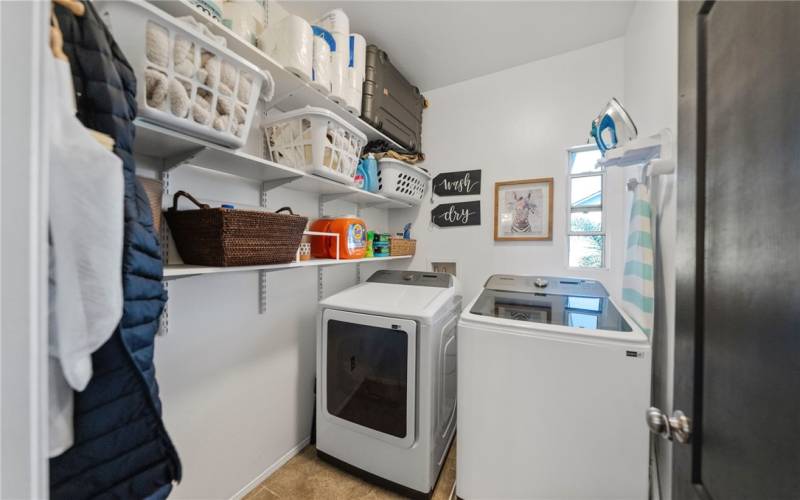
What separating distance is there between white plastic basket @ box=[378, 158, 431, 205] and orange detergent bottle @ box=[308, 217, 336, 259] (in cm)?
48

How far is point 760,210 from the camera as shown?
1.35 feet

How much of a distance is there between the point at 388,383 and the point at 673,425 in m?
1.15

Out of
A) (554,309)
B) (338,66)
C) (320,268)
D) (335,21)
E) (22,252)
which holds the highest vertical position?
(335,21)

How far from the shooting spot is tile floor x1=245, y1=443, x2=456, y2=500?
146 cm

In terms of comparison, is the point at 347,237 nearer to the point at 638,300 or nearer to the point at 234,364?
the point at 234,364

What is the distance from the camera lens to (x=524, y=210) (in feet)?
6.64

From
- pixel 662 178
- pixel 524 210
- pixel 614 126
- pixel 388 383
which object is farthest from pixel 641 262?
pixel 388 383

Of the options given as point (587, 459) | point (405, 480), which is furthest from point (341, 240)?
point (587, 459)

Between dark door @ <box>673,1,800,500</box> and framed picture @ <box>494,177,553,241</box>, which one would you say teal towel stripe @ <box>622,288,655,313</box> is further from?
framed picture @ <box>494,177,553,241</box>

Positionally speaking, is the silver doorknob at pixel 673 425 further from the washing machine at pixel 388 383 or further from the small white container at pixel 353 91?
the small white container at pixel 353 91

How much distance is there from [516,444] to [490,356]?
361 mm

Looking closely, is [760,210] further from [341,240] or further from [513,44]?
[513,44]

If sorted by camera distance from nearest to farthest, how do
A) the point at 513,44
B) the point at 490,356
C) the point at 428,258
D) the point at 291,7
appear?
the point at 490,356 → the point at 291,7 → the point at 513,44 → the point at 428,258

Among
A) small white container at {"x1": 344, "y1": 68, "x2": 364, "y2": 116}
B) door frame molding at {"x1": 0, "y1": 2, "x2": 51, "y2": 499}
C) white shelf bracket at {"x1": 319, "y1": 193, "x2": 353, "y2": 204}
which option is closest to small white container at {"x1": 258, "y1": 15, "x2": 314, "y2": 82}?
small white container at {"x1": 344, "y1": 68, "x2": 364, "y2": 116}
